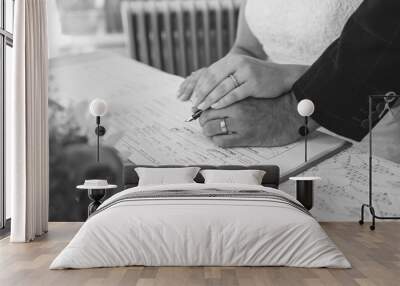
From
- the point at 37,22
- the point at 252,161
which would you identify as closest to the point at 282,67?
the point at 252,161

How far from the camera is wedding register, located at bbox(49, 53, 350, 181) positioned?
23.6ft

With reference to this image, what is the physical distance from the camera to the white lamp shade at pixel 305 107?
22.7 ft

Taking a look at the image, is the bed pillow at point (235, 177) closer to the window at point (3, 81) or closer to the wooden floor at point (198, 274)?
the wooden floor at point (198, 274)

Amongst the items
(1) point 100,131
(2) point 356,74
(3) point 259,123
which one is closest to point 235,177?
(3) point 259,123

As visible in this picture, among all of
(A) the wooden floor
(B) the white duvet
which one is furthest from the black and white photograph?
(B) the white duvet

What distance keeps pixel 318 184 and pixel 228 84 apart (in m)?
1.73

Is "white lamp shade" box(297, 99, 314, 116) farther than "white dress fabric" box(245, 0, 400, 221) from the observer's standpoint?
No

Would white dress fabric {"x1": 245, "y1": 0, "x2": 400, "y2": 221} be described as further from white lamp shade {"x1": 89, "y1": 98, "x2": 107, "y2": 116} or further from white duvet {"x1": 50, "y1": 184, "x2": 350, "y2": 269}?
white duvet {"x1": 50, "y1": 184, "x2": 350, "y2": 269}

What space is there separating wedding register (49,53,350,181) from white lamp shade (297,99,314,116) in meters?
0.38

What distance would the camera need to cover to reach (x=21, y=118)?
5.67 meters

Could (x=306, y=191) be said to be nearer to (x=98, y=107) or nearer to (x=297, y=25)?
(x=297, y=25)

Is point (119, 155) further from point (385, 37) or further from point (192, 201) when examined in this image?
point (385, 37)

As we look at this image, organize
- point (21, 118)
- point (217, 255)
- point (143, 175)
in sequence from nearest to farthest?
point (217, 255) < point (21, 118) < point (143, 175)

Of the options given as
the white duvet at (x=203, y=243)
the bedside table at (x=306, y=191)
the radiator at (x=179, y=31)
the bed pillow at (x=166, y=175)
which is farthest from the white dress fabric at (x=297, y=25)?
the white duvet at (x=203, y=243)
